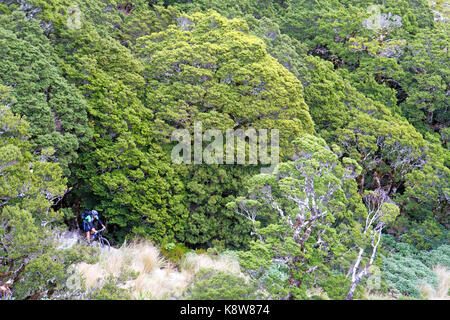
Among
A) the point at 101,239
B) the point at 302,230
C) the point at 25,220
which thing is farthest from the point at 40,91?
the point at 302,230

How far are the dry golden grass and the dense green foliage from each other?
532mm

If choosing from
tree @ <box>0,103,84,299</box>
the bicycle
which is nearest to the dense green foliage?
tree @ <box>0,103,84,299</box>

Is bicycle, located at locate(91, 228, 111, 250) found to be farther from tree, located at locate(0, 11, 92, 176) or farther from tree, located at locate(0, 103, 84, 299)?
tree, located at locate(0, 103, 84, 299)

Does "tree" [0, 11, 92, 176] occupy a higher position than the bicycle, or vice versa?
"tree" [0, 11, 92, 176]

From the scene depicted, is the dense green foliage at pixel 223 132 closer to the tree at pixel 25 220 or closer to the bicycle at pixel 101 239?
the tree at pixel 25 220

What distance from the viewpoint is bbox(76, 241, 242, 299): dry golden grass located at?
811cm

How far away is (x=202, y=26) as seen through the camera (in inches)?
614

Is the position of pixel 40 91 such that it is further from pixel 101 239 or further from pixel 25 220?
pixel 25 220

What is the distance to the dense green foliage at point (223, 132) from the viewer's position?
7.98 meters

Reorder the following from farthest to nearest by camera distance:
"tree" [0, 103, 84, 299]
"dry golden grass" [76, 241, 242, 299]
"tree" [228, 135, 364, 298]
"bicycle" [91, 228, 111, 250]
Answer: "bicycle" [91, 228, 111, 250] → "dry golden grass" [76, 241, 242, 299] → "tree" [228, 135, 364, 298] → "tree" [0, 103, 84, 299]

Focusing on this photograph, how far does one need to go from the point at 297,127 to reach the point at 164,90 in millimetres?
4747

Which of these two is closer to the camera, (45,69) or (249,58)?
(45,69)
